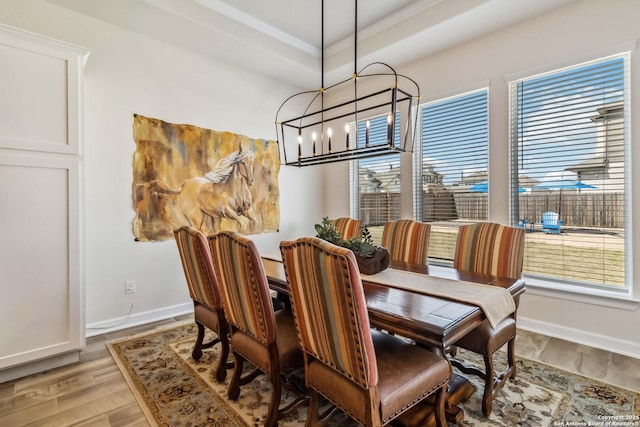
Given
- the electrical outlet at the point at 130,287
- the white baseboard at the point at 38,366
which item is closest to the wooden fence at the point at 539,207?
the electrical outlet at the point at 130,287

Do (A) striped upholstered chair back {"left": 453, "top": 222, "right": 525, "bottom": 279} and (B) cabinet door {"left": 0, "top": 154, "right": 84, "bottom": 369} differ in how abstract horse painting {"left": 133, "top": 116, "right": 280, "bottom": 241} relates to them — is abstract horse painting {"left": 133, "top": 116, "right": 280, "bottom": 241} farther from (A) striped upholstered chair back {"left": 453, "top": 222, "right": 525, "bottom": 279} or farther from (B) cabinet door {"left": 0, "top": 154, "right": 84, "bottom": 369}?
(A) striped upholstered chair back {"left": 453, "top": 222, "right": 525, "bottom": 279}

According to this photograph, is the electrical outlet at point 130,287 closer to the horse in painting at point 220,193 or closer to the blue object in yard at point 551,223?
the horse in painting at point 220,193

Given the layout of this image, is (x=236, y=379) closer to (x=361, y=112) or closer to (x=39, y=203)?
(x=39, y=203)

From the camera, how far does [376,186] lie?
437 centimetres

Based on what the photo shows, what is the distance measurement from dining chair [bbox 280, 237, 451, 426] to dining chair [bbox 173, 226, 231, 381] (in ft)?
2.77

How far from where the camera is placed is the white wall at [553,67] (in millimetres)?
2502

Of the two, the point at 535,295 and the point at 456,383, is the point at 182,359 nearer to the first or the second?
the point at 456,383

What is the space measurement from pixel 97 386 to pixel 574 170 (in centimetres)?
408

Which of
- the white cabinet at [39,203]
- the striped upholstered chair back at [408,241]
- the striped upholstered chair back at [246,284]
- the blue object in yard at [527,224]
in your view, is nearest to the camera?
the striped upholstered chair back at [246,284]

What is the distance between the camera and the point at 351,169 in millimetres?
4637

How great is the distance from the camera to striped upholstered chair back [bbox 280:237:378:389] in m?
1.13

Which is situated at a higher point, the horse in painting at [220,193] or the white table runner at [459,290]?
the horse in painting at [220,193]

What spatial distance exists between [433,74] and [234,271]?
3.27 m

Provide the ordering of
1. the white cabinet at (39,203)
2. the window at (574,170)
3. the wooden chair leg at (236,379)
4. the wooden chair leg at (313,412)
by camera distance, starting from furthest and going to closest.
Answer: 1. the window at (574,170)
2. the white cabinet at (39,203)
3. the wooden chair leg at (236,379)
4. the wooden chair leg at (313,412)
